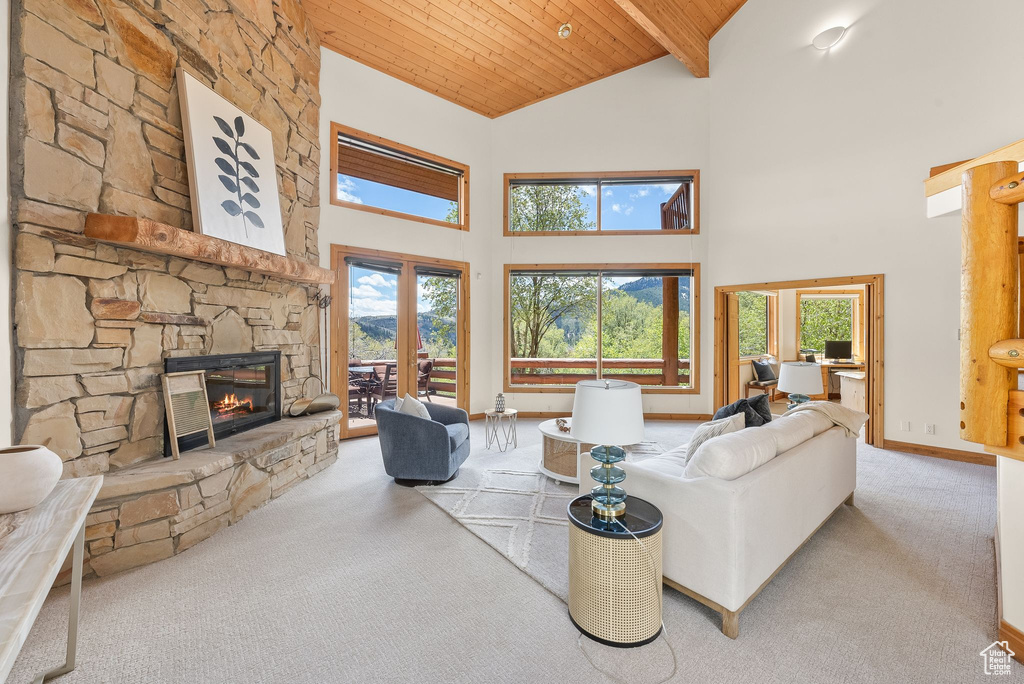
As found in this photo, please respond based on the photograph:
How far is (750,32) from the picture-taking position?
5.73 metres

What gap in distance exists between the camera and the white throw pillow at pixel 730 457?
196cm

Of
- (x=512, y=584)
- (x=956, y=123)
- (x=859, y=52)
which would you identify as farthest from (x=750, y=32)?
(x=512, y=584)

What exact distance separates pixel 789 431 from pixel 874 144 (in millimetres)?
4287

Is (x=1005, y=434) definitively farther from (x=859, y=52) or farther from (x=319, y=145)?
(x=319, y=145)

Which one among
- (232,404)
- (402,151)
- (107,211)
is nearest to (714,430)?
(232,404)

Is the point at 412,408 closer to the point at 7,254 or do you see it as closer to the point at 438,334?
the point at 438,334

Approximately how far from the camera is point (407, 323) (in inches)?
221

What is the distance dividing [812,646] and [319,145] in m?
5.62

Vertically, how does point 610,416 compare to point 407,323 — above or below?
below

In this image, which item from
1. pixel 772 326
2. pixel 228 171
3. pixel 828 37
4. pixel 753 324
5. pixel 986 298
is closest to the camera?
pixel 986 298

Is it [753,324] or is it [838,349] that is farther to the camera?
[838,349]

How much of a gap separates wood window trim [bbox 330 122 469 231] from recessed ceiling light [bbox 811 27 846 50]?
14.6 ft

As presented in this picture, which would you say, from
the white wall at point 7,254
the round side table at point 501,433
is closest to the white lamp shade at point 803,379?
the round side table at point 501,433

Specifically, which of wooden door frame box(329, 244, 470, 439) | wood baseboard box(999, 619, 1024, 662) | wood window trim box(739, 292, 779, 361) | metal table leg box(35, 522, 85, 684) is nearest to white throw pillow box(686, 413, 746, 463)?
wood baseboard box(999, 619, 1024, 662)
